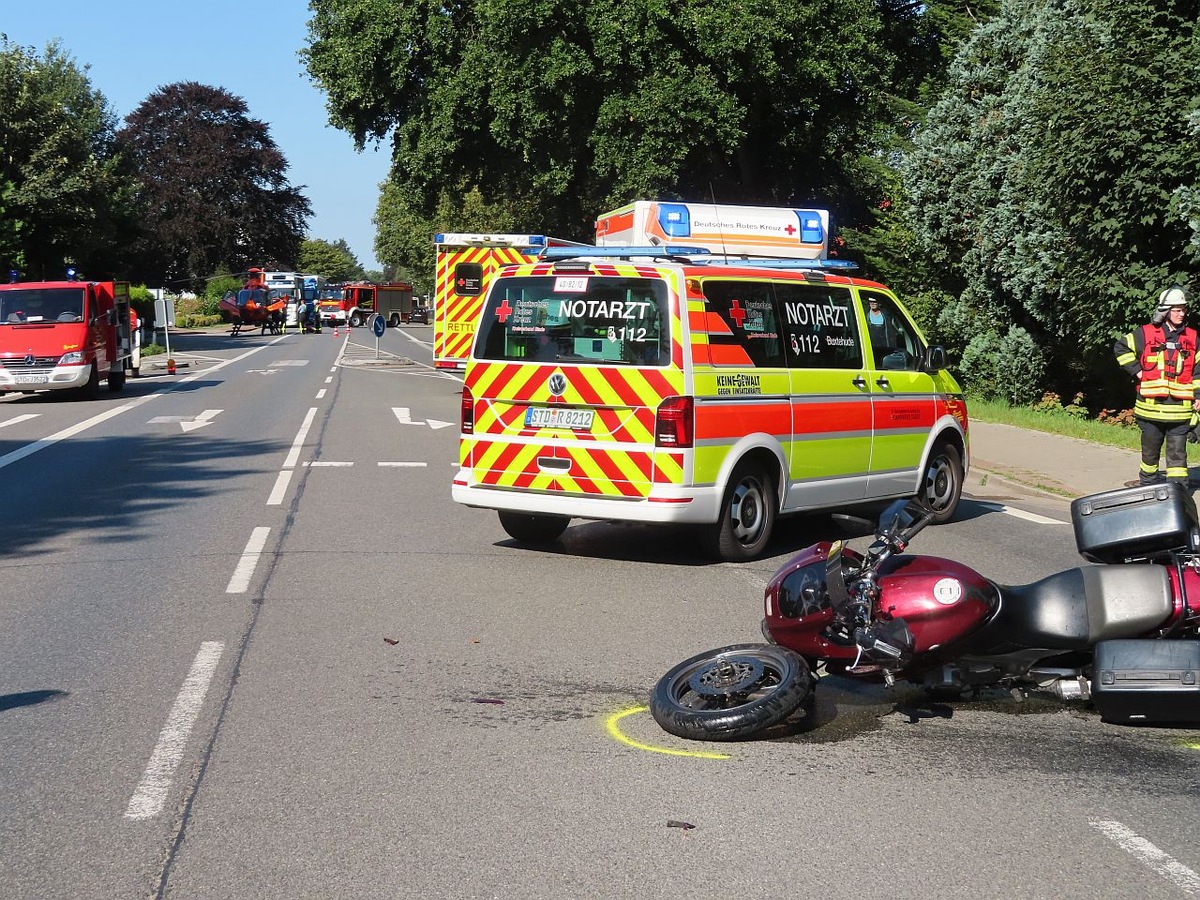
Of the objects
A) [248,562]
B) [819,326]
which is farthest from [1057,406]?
[248,562]

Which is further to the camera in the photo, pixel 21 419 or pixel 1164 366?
pixel 21 419

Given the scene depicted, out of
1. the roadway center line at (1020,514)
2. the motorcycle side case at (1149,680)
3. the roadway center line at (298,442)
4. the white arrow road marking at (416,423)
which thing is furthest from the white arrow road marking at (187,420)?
the motorcycle side case at (1149,680)

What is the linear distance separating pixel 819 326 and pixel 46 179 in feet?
135

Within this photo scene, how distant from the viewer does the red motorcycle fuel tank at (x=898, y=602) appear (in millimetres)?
5461

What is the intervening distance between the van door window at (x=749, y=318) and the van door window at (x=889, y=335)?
1286mm

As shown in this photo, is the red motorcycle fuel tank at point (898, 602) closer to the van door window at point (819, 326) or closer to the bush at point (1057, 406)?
the van door window at point (819, 326)

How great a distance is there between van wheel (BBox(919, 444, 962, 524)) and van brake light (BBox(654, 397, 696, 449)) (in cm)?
Result: 345

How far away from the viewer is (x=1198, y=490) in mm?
13758

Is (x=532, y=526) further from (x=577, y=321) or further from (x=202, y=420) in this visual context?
(x=202, y=420)

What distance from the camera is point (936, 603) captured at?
17.9ft

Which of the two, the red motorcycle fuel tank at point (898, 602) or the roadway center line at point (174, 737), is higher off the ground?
the red motorcycle fuel tank at point (898, 602)

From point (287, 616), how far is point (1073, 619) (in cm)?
428

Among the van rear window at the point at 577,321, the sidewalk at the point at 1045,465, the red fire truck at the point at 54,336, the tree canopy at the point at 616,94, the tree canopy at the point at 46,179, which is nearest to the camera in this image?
the van rear window at the point at 577,321

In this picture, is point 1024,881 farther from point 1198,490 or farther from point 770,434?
point 1198,490
